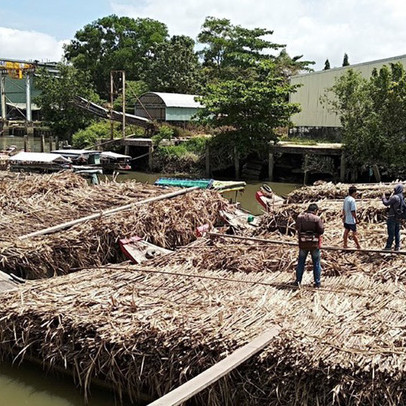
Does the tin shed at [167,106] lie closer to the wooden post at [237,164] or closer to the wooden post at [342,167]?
the wooden post at [237,164]

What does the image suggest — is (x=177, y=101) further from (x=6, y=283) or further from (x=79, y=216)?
(x=6, y=283)

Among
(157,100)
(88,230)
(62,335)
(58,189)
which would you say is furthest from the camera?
(157,100)

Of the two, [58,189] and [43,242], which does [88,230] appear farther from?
[58,189]

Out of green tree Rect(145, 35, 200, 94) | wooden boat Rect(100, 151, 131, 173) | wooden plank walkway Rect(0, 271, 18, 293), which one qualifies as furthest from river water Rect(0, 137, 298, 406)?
Result: green tree Rect(145, 35, 200, 94)

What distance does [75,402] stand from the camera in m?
7.71

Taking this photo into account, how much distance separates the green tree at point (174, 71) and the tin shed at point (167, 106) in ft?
21.3

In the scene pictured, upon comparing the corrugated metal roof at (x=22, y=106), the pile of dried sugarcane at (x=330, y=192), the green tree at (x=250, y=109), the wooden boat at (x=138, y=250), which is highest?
the corrugated metal roof at (x=22, y=106)

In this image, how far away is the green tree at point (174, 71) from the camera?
159ft

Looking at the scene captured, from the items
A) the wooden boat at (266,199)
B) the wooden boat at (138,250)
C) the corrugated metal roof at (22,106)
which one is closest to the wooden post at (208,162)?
the wooden boat at (266,199)

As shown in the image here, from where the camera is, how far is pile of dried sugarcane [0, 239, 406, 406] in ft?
20.1

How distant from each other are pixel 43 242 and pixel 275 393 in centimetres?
635

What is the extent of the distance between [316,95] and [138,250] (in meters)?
26.9

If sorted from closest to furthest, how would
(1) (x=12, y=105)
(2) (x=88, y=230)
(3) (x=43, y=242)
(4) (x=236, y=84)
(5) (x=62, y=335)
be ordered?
(5) (x=62, y=335), (3) (x=43, y=242), (2) (x=88, y=230), (4) (x=236, y=84), (1) (x=12, y=105)

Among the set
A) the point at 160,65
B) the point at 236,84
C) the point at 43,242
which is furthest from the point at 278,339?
the point at 160,65
